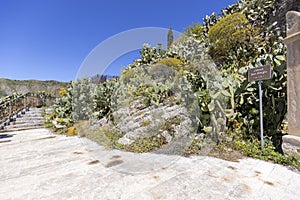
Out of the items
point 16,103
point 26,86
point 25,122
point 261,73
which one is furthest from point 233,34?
point 26,86

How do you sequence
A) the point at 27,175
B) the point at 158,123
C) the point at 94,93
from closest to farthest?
the point at 27,175 → the point at 158,123 → the point at 94,93

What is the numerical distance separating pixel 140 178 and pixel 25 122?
7000 mm

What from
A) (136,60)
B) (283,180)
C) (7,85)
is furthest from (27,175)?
(7,85)

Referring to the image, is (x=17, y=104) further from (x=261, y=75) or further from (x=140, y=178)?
(x=261, y=75)

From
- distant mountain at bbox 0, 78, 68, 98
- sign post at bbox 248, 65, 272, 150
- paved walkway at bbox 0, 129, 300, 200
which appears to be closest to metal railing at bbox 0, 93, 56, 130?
distant mountain at bbox 0, 78, 68, 98

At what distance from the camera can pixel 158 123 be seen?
150 inches

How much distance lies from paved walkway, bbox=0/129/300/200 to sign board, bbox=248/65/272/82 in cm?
140

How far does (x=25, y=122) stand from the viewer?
6.77 m

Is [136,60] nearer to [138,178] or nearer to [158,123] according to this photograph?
[158,123]

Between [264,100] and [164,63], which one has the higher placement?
[164,63]

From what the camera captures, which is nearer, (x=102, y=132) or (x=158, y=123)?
(x=158, y=123)

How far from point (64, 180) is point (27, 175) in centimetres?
62

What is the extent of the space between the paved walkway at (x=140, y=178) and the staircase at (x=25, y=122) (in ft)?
13.3

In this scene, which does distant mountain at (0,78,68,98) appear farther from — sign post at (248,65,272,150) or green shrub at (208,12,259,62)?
sign post at (248,65,272,150)
